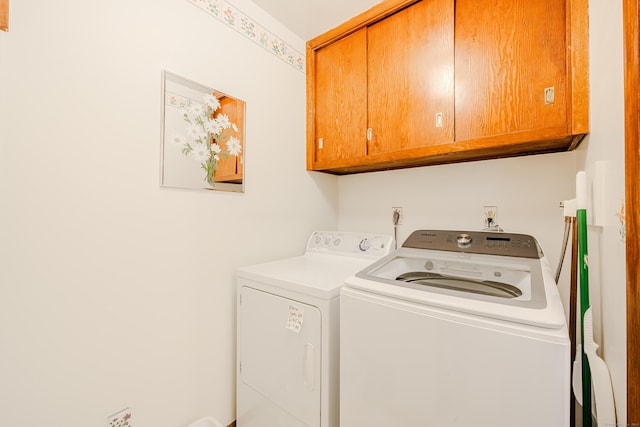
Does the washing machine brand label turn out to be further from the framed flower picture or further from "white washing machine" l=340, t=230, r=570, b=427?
the framed flower picture

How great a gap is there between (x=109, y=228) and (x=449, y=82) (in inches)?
70.7

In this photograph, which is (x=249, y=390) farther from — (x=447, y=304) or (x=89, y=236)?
(x=447, y=304)

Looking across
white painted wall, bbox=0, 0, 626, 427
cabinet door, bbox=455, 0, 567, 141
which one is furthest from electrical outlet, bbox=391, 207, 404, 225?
cabinet door, bbox=455, 0, 567, 141

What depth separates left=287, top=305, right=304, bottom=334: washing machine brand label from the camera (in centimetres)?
117

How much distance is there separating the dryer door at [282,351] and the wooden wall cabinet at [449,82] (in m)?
1.07

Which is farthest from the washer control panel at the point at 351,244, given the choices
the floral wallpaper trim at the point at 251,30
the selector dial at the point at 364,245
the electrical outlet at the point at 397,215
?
the floral wallpaper trim at the point at 251,30

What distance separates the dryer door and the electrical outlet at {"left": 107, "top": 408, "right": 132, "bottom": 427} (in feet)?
1.66

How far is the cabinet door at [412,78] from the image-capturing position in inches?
56.7

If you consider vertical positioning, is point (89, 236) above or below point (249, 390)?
above

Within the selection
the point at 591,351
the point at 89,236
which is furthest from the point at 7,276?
the point at 591,351

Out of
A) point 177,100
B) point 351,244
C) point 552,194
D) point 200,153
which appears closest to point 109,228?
point 200,153

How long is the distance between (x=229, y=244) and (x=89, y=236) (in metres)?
0.62

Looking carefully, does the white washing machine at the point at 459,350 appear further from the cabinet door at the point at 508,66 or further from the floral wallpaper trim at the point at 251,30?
the floral wallpaper trim at the point at 251,30

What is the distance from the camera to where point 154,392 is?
121 centimetres
